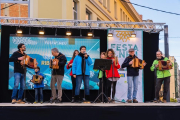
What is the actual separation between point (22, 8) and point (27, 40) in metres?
3.36

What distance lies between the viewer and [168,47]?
50.5 ft

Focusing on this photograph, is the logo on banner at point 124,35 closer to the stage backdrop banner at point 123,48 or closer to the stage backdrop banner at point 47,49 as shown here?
the stage backdrop banner at point 123,48

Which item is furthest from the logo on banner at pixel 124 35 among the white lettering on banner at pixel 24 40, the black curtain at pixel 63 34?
the white lettering on banner at pixel 24 40

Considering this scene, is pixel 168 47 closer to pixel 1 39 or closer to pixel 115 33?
pixel 115 33

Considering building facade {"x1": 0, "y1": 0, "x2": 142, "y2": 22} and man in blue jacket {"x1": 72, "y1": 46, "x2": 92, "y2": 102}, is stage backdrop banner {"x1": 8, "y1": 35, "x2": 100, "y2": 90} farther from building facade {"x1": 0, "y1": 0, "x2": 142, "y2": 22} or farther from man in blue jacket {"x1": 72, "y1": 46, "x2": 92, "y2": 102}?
man in blue jacket {"x1": 72, "y1": 46, "x2": 92, "y2": 102}

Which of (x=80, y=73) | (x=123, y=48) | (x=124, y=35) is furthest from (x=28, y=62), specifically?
(x=124, y=35)

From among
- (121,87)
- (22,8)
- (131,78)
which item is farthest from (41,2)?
(131,78)
